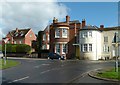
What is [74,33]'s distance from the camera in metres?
52.6

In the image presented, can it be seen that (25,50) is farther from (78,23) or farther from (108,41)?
(108,41)

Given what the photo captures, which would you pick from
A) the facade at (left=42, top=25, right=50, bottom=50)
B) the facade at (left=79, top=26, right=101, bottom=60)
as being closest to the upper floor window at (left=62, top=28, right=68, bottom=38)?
the facade at (left=79, top=26, right=101, bottom=60)

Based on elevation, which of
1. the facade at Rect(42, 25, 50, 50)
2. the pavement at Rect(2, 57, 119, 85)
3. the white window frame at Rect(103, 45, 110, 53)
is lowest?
the pavement at Rect(2, 57, 119, 85)

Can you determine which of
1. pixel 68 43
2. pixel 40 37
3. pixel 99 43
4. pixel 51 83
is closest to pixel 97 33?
pixel 99 43

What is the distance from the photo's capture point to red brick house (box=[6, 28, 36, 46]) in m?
80.4

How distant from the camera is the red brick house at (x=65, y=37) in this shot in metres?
51.7

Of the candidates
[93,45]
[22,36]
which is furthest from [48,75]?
[22,36]

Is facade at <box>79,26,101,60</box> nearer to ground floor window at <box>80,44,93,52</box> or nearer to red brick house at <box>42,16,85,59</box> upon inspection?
ground floor window at <box>80,44,93,52</box>

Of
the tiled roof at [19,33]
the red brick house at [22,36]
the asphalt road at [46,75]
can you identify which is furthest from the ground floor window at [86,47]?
the tiled roof at [19,33]

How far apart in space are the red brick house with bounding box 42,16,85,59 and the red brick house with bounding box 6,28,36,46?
2852 cm

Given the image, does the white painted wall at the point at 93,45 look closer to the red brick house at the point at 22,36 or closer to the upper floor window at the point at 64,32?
the upper floor window at the point at 64,32

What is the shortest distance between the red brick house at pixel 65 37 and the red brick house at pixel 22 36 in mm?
28523

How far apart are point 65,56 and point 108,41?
9.85 m

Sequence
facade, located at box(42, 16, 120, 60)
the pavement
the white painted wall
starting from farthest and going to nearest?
facade, located at box(42, 16, 120, 60), the white painted wall, the pavement
